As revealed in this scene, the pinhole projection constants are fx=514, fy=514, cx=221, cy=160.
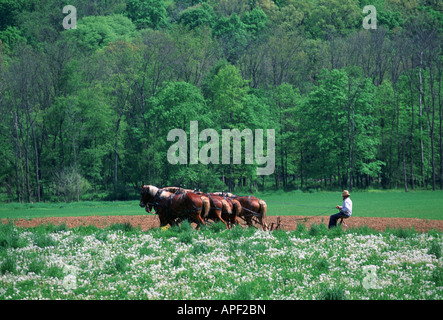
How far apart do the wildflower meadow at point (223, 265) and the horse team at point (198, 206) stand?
2.04m

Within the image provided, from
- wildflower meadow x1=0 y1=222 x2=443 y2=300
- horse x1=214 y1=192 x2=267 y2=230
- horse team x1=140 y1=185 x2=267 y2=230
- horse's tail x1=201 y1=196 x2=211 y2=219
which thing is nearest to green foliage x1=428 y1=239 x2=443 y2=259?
wildflower meadow x1=0 y1=222 x2=443 y2=300

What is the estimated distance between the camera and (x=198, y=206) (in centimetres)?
2238

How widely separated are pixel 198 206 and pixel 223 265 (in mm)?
7719

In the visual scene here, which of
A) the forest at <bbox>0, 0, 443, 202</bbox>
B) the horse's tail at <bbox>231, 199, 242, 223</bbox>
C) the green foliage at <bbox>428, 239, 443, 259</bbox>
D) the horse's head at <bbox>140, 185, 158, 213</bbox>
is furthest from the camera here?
the forest at <bbox>0, 0, 443, 202</bbox>

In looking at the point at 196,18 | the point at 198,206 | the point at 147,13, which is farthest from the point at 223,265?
the point at 147,13

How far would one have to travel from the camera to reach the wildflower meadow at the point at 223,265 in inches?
479

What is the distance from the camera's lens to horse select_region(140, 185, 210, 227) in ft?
73.4

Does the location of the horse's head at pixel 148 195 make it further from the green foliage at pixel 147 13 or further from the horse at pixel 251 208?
the green foliage at pixel 147 13

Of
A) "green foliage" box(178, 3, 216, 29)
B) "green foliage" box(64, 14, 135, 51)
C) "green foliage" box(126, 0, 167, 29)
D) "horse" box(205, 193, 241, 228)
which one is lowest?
"horse" box(205, 193, 241, 228)

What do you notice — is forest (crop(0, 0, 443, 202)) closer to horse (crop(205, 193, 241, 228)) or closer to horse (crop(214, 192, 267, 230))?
horse (crop(214, 192, 267, 230))

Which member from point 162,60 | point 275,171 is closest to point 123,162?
point 162,60

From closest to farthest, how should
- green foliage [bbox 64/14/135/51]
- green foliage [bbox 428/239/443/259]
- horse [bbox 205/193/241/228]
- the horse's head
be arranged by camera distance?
green foliage [bbox 428/239/443/259] → horse [bbox 205/193/241/228] → the horse's head → green foliage [bbox 64/14/135/51]

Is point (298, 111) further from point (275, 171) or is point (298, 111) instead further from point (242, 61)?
point (242, 61)
